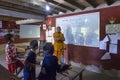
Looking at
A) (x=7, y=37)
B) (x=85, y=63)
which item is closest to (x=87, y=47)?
(x=85, y=63)

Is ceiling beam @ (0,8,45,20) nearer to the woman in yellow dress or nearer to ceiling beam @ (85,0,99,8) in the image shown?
the woman in yellow dress

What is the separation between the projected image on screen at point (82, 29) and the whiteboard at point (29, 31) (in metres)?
4.06

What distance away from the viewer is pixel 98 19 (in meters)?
4.25

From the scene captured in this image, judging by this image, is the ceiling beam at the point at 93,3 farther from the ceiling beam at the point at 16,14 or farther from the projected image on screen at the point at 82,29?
the ceiling beam at the point at 16,14

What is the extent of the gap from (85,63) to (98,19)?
4.99 ft

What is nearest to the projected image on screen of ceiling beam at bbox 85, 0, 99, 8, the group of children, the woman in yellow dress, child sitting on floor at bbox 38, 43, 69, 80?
ceiling beam at bbox 85, 0, 99, 8

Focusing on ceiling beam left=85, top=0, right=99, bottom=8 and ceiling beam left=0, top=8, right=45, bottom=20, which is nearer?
ceiling beam left=85, top=0, right=99, bottom=8

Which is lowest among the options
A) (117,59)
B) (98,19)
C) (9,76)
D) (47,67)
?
(117,59)

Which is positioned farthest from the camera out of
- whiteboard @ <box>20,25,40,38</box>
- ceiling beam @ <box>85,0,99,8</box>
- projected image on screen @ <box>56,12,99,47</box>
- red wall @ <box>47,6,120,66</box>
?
whiteboard @ <box>20,25,40,38</box>

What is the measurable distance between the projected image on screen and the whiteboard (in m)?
4.06

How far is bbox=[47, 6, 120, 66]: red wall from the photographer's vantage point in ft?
13.1

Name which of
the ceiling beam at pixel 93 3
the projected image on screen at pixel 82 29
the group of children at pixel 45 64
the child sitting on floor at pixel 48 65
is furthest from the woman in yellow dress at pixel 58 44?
the child sitting on floor at pixel 48 65

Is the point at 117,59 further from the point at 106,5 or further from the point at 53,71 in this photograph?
the point at 53,71

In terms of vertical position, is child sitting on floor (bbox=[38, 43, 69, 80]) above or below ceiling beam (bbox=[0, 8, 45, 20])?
below
